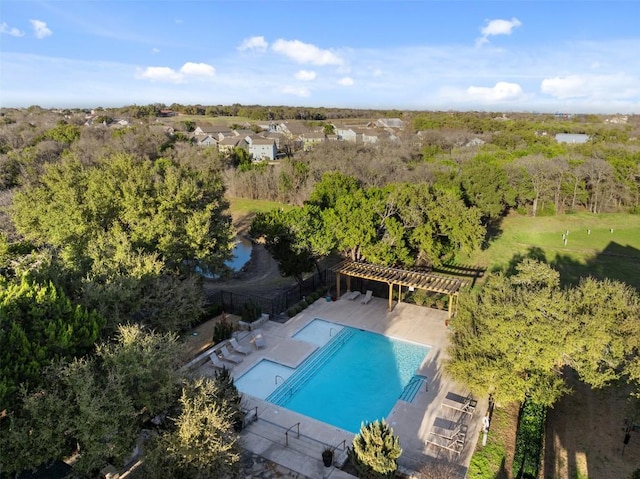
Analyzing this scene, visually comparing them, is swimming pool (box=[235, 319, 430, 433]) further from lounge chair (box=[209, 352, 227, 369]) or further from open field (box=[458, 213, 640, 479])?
open field (box=[458, 213, 640, 479])

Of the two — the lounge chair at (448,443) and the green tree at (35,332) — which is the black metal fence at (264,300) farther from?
the lounge chair at (448,443)

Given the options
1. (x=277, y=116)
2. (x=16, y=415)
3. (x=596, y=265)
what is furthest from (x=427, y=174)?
(x=277, y=116)

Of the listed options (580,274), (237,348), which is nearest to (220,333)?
(237,348)

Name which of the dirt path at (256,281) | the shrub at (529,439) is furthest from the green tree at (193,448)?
the dirt path at (256,281)

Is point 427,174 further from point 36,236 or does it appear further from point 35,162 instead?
point 35,162

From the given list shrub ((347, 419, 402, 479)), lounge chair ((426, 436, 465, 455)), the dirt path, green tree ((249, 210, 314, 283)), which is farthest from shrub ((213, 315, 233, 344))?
lounge chair ((426, 436, 465, 455))

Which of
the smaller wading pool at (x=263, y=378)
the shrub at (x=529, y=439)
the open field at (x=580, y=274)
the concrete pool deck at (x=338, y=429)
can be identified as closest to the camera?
the shrub at (x=529, y=439)
